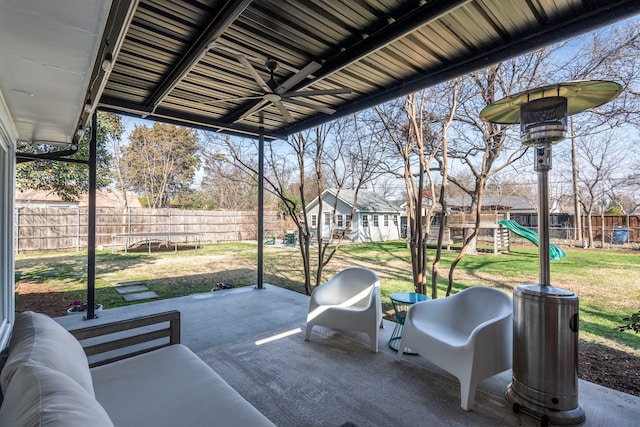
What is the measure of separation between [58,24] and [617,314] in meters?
6.39

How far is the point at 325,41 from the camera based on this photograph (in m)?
2.67

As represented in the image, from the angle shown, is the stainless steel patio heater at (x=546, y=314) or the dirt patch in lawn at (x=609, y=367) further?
the dirt patch in lawn at (x=609, y=367)

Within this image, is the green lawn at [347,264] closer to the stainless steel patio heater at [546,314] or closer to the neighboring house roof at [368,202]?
the stainless steel patio heater at [546,314]

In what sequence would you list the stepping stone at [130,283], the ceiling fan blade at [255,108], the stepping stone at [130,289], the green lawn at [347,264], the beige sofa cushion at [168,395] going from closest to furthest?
the beige sofa cushion at [168,395]
the ceiling fan blade at [255,108]
the green lawn at [347,264]
the stepping stone at [130,289]
the stepping stone at [130,283]

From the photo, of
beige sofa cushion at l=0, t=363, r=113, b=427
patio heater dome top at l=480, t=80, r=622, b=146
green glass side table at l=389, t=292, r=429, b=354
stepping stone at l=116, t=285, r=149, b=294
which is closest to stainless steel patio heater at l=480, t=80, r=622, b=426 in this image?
patio heater dome top at l=480, t=80, r=622, b=146

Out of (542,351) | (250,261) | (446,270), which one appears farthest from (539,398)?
(250,261)

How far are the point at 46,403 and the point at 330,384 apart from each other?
77.4 inches

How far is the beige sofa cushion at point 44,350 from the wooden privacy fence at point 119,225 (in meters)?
6.16

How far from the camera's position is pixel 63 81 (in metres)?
2.01

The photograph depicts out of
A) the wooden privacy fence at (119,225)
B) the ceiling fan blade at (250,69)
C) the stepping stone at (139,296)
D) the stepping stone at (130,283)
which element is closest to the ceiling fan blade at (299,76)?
the ceiling fan blade at (250,69)

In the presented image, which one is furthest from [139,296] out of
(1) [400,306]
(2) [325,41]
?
(2) [325,41]

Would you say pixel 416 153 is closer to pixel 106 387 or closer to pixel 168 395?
pixel 168 395

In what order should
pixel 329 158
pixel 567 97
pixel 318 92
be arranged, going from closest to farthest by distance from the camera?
pixel 567 97
pixel 318 92
pixel 329 158

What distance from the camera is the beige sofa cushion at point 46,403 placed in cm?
80
